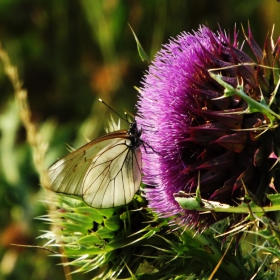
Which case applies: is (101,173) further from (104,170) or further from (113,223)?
(113,223)

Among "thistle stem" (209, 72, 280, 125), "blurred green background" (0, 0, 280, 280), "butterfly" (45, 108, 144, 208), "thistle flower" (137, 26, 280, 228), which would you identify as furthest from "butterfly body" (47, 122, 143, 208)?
"blurred green background" (0, 0, 280, 280)

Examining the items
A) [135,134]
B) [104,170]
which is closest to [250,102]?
[135,134]

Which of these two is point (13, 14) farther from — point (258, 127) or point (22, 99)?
point (258, 127)

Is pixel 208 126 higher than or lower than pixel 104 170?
higher

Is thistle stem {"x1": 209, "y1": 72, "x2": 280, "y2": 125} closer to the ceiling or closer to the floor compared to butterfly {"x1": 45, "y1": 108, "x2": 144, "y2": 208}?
closer to the ceiling

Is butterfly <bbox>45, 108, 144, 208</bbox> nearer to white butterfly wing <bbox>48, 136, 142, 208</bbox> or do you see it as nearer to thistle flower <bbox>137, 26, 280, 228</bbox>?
white butterfly wing <bbox>48, 136, 142, 208</bbox>

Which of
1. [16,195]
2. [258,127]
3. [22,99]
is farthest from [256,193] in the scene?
[16,195]
